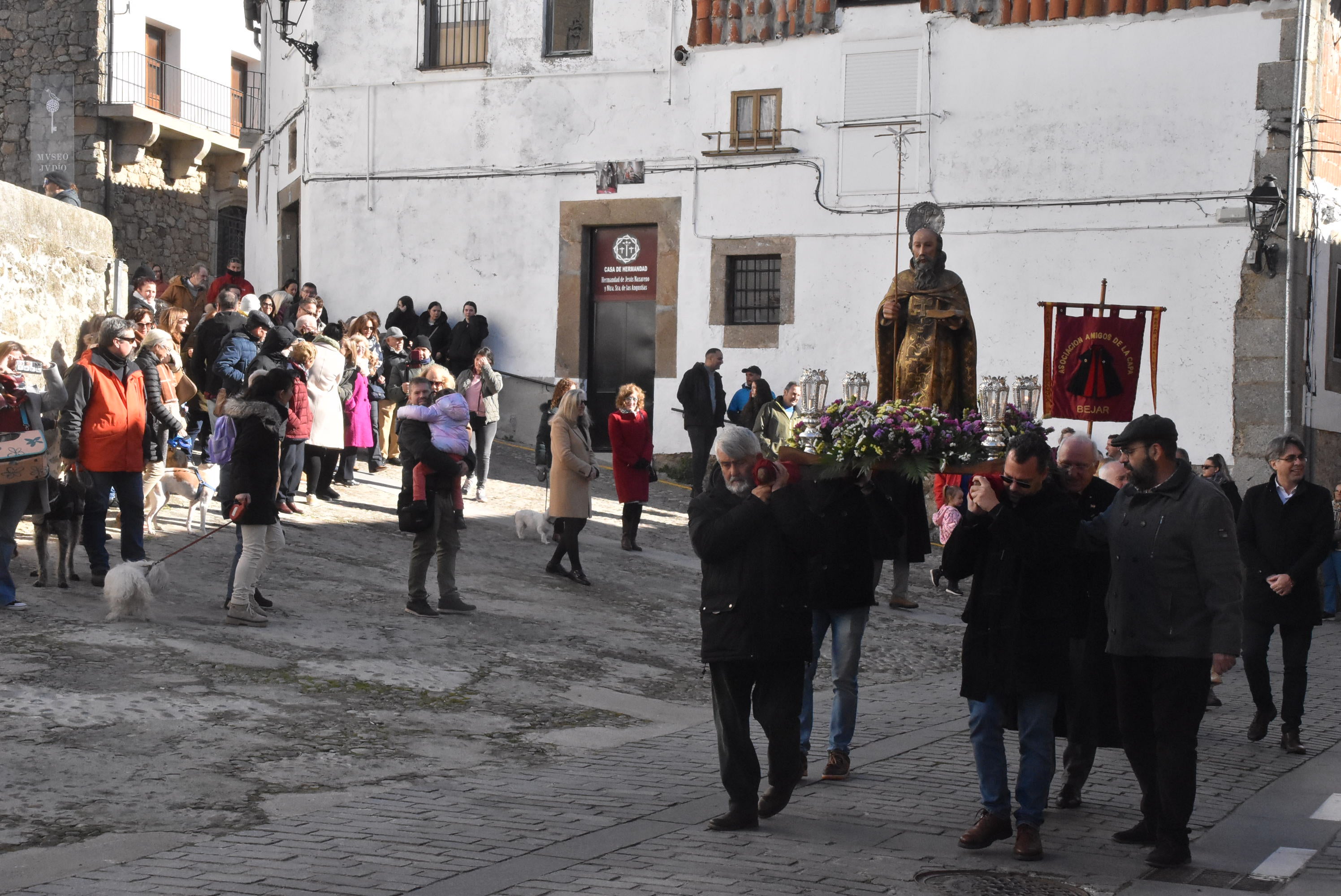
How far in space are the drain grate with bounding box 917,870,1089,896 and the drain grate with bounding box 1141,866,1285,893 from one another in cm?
40

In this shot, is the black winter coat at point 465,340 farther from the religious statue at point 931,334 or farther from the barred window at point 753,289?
the religious statue at point 931,334

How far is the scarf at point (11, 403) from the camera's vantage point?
34.6 feet

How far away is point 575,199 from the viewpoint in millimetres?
23484

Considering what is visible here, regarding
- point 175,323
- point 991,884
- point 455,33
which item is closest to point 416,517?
point 175,323

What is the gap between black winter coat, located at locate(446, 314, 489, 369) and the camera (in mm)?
22234

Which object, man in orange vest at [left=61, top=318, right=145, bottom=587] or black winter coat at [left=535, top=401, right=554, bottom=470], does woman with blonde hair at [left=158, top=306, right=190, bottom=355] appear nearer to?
black winter coat at [left=535, top=401, right=554, bottom=470]

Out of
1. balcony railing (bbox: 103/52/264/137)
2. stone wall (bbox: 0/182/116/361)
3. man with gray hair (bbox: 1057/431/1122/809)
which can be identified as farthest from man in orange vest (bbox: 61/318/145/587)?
balcony railing (bbox: 103/52/264/137)

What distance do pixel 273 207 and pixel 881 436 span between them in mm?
21452

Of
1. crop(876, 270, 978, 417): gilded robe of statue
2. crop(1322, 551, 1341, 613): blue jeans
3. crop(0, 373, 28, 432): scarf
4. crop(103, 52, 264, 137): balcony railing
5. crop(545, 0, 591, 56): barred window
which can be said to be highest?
crop(103, 52, 264, 137): balcony railing

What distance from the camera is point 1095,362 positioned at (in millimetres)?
18609

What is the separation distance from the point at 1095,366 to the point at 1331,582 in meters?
3.71

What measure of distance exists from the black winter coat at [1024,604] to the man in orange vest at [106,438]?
6990mm

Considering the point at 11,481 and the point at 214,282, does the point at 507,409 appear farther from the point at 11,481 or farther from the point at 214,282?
the point at 11,481

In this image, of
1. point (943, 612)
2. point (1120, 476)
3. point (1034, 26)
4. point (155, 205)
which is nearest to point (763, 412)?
point (943, 612)
